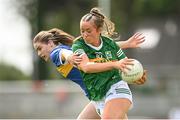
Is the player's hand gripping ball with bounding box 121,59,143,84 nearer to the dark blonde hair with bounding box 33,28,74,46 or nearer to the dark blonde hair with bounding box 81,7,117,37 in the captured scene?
the dark blonde hair with bounding box 81,7,117,37

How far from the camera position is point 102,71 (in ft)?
29.0

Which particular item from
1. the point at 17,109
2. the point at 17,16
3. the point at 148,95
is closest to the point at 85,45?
the point at 17,109

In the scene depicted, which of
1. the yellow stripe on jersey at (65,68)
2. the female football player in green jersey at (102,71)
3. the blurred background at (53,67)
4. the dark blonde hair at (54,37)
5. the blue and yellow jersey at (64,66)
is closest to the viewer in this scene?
the female football player in green jersey at (102,71)

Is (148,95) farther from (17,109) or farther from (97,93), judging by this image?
(97,93)

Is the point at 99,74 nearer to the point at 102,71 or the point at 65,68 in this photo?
the point at 102,71

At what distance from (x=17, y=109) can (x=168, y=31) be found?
2213cm

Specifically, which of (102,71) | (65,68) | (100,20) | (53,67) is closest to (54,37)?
(65,68)

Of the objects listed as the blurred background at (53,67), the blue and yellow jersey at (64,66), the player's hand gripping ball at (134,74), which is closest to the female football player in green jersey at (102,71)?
the player's hand gripping ball at (134,74)

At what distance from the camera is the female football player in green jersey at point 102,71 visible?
8938 mm

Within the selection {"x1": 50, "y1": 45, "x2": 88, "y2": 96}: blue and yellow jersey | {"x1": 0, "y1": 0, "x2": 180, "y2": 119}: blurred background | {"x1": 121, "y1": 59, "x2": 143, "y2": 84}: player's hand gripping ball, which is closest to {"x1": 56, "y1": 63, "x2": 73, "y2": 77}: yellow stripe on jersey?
{"x1": 50, "y1": 45, "x2": 88, "y2": 96}: blue and yellow jersey

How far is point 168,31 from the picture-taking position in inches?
1972

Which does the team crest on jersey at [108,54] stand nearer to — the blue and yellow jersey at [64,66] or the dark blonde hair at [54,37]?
the blue and yellow jersey at [64,66]

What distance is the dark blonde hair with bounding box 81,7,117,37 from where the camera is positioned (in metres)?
9.00

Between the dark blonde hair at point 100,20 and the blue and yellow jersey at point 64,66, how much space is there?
47 cm
